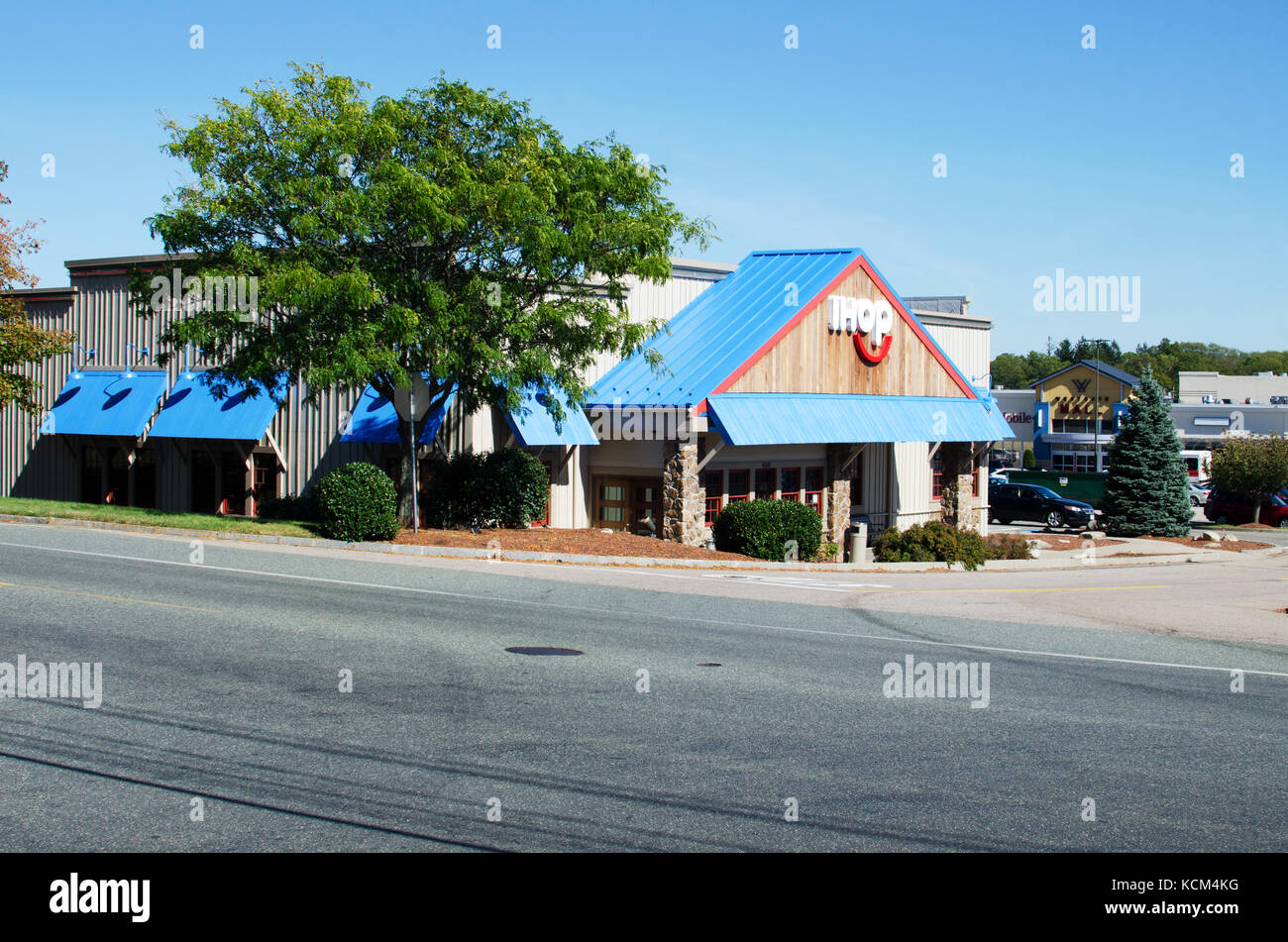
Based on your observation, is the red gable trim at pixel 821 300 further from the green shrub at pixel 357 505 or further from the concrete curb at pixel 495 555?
the green shrub at pixel 357 505

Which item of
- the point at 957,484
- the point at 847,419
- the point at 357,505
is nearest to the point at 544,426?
the point at 357,505

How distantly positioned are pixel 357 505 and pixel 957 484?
21.4 meters

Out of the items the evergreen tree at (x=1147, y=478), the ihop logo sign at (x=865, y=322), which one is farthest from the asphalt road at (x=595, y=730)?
the evergreen tree at (x=1147, y=478)

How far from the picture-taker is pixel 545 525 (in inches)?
1104

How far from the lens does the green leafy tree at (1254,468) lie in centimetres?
4716

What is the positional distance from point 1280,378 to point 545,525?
328 ft

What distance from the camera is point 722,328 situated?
3072cm

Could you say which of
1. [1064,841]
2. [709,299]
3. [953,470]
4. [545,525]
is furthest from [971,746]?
[953,470]

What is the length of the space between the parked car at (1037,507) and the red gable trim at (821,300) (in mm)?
10404

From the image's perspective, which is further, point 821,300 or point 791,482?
point 791,482

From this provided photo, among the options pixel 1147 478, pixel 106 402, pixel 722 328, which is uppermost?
pixel 722 328

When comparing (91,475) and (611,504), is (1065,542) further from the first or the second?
(91,475)

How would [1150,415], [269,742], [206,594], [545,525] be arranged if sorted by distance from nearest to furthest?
[269,742] < [206,594] < [545,525] < [1150,415]
